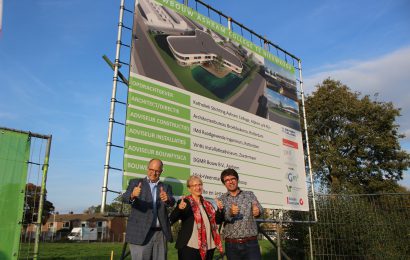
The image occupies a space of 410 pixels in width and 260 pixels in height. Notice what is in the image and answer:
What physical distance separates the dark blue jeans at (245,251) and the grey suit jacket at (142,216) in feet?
2.08

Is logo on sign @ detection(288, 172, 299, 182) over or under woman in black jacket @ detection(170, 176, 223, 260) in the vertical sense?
over

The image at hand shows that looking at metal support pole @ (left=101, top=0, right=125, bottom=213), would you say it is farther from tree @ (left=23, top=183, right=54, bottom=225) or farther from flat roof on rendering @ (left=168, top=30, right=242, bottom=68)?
flat roof on rendering @ (left=168, top=30, right=242, bottom=68)

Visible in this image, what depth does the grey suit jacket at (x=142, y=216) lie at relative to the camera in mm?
3176

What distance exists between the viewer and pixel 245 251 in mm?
3443

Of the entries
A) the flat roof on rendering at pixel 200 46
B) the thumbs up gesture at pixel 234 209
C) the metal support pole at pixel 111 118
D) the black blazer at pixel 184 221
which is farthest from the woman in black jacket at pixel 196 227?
the flat roof on rendering at pixel 200 46

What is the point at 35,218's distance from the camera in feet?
11.6

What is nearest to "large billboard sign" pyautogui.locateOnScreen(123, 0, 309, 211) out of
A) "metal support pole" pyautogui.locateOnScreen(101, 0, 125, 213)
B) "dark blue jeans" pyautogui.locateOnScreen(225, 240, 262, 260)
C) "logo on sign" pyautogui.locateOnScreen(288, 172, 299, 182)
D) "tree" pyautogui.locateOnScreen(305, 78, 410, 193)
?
"logo on sign" pyautogui.locateOnScreen(288, 172, 299, 182)

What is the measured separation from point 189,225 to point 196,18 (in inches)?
139

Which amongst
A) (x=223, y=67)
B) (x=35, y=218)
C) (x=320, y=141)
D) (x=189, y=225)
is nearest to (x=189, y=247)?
(x=189, y=225)

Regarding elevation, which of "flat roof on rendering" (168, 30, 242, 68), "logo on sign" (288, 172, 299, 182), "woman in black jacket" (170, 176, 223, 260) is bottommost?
"woman in black jacket" (170, 176, 223, 260)

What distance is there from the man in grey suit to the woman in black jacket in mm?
118

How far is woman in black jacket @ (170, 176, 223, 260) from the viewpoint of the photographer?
3.19 m

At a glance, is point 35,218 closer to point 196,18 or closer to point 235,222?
point 235,222

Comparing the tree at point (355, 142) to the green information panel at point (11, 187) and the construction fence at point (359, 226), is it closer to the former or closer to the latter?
the construction fence at point (359, 226)
